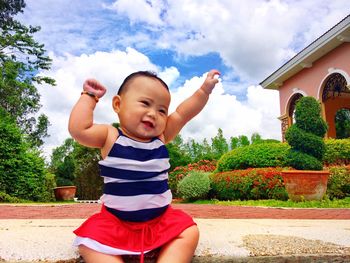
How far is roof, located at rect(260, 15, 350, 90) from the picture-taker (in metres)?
11.1

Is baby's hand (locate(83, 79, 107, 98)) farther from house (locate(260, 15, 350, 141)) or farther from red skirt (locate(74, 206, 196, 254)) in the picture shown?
house (locate(260, 15, 350, 141))

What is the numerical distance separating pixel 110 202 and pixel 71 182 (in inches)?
702

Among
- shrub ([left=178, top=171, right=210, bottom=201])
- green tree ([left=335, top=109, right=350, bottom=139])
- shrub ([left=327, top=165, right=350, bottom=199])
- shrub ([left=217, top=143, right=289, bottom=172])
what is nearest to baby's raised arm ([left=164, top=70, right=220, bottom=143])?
shrub ([left=327, top=165, right=350, bottom=199])

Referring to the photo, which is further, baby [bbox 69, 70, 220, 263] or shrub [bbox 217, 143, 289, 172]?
shrub [bbox 217, 143, 289, 172]

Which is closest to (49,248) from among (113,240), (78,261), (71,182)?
(78,261)

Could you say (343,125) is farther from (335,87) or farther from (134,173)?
(134,173)

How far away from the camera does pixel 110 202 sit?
5.16 feet

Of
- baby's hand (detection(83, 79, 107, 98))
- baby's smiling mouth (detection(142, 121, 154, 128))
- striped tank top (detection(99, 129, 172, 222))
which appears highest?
baby's hand (detection(83, 79, 107, 98))

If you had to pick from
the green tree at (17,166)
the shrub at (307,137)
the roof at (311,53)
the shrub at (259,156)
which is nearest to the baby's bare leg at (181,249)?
the shrub at (307,137)

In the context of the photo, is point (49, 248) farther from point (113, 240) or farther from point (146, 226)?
point (146, 226)

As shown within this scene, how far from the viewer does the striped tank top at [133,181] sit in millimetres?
1556

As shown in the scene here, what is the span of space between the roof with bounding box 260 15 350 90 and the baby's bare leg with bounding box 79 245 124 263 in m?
11.1

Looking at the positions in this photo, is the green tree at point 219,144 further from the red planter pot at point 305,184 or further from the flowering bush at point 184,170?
the red planter pot at point 305,184

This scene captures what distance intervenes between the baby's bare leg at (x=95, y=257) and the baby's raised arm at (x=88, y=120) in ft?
1.47
